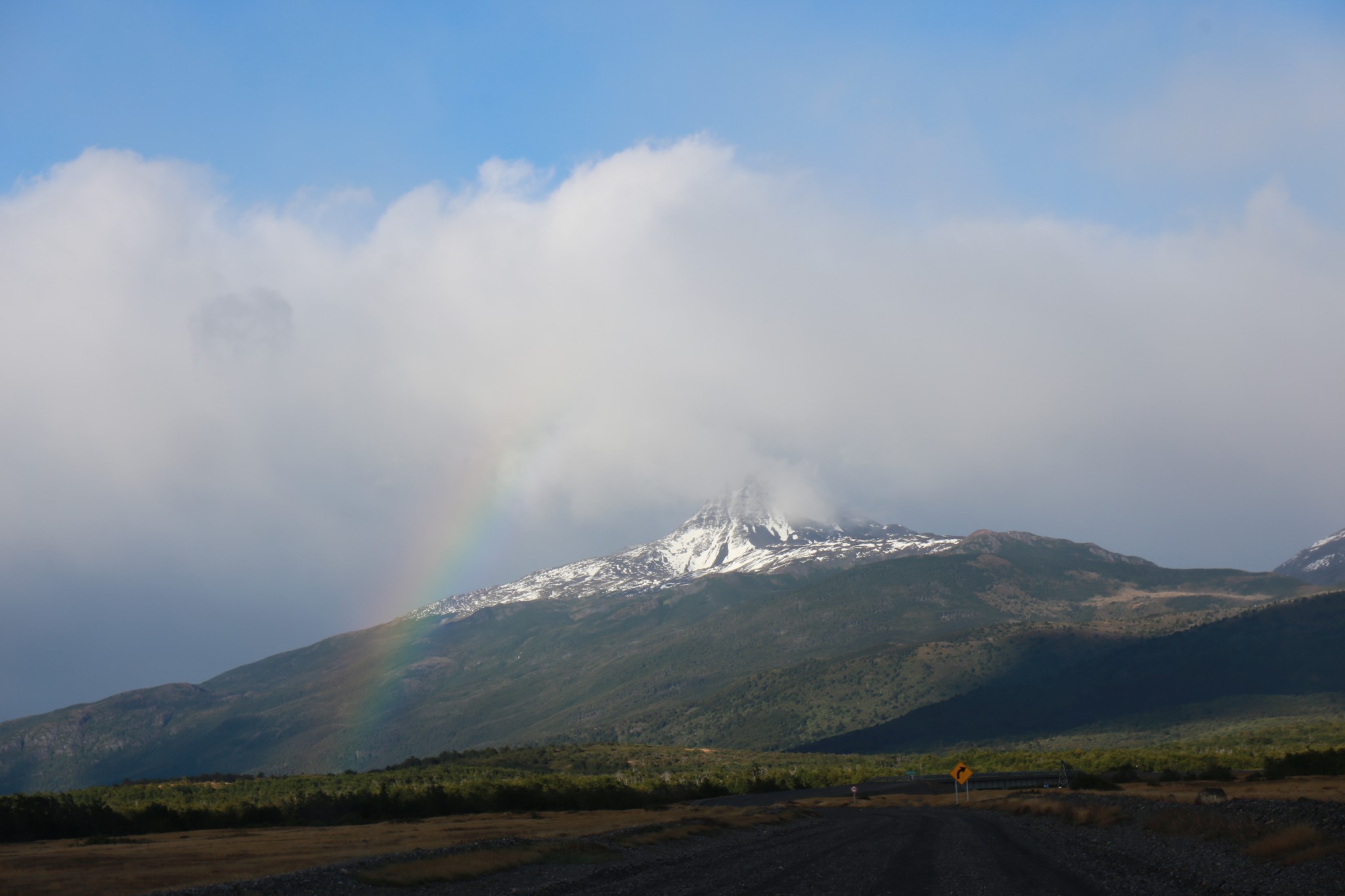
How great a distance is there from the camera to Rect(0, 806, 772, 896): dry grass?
Answer: 29.4 m

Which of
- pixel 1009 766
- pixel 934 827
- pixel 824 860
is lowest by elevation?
pixel 1009 766

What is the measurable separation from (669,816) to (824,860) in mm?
28128

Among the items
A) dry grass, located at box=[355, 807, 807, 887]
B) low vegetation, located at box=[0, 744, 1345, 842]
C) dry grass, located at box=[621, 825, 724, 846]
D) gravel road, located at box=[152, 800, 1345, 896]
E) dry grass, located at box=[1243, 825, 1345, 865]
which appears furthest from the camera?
low vegetation, located at box=[0, 744, 1345, 842]

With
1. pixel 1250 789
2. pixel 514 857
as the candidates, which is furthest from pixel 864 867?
pixel 1250 789

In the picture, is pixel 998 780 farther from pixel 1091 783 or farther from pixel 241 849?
pixel 241 849

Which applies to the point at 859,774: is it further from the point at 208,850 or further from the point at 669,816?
the point at 208,850

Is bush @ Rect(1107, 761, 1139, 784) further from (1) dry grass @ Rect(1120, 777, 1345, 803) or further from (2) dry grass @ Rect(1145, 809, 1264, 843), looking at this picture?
(2) dry grass @ Rect(1145, 809, 1264, 843)

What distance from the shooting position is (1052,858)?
34500 millimetres

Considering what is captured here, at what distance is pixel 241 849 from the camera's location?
42.5 m

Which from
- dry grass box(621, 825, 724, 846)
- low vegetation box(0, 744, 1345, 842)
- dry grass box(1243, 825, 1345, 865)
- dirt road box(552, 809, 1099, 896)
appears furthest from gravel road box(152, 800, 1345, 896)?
low vegetation box(0, 744, 1345, 842)

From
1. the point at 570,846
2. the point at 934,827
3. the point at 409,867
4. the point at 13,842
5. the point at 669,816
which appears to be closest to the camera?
the point at 409,867

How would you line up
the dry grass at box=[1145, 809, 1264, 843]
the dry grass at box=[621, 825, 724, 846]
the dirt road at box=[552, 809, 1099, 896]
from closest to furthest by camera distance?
the dirt road at box=[552, 809, 1099, 896] → the dry grass at box=[1145, 809, 1264, 843] → the dry grass at box=[621, 825, 724, 846]

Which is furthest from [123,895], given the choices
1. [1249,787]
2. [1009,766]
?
[1009,766]

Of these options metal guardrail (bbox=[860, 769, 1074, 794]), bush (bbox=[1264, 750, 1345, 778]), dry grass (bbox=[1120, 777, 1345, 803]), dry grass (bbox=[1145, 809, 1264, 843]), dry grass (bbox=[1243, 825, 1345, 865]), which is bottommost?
metal guardrail (bbox=[860, 769, 1074, 794])
